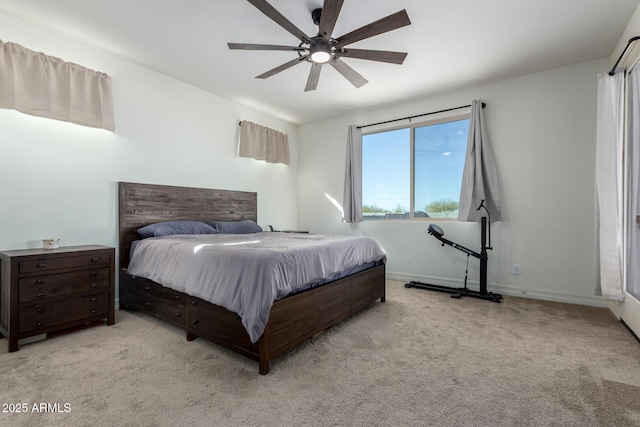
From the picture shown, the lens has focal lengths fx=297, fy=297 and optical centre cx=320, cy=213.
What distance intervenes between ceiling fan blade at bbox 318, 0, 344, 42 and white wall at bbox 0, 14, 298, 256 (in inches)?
95.0

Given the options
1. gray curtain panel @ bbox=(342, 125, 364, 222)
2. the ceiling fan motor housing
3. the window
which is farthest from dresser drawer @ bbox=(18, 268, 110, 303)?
the window

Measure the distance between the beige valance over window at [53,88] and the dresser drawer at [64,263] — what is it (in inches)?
52.4

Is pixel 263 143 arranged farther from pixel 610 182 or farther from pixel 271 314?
pixel 610 182

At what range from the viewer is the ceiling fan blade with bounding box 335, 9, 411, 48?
2055 mm

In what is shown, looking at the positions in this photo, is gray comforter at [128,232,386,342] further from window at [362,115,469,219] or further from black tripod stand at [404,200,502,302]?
window at [362,115,469,219]

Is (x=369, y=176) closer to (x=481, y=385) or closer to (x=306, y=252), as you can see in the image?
(x=306, y=252)

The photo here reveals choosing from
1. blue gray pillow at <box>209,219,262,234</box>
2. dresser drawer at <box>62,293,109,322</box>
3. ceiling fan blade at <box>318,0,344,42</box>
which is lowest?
dresser drawer at <box>62,293,109,322</box>

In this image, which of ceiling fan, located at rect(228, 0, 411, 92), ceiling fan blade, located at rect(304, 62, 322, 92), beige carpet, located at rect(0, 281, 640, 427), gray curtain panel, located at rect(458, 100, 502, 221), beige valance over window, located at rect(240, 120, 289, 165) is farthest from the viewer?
beige valance over window, located at rect(240, 120, 289, 165)

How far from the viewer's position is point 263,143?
194 inches

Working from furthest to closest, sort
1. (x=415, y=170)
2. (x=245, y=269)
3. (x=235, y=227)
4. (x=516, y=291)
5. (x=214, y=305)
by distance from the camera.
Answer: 1. (x=415, y=170)
2. (x=235, y=227)
3. (x=516, y=291)
4. (x=214, y=305)
5. (x=245, y=269)

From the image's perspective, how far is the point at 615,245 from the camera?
9.11ft

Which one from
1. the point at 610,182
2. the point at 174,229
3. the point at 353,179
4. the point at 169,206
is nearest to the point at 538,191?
the point at 610,182

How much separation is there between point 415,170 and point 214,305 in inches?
140

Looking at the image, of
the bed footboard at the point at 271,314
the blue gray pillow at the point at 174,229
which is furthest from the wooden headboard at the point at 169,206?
the bed footboard at the point at 271,314
